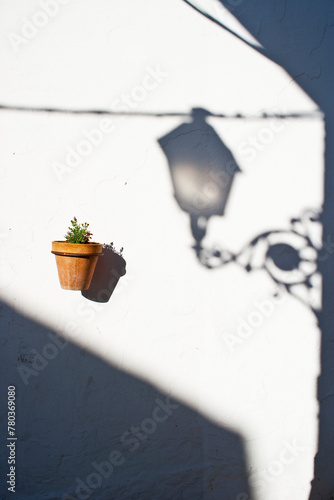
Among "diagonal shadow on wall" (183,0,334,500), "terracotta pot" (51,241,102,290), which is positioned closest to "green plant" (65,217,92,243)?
"terracotta pot" (51,241,102,290)

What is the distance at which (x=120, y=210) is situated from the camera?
2760mm

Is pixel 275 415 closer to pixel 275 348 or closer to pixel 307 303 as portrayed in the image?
pixel 275 348

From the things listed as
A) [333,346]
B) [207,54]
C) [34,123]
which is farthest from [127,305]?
[207,54]

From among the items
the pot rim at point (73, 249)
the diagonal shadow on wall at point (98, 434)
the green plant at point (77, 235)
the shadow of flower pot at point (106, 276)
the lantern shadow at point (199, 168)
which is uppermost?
the lantern shadow at point (199, 168)

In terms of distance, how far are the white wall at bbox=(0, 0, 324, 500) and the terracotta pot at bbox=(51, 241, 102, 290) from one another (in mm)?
288

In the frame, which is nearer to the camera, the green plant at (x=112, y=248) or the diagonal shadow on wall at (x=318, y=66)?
the green plant at (x=112, y=248)

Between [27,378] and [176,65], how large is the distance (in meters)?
2.36

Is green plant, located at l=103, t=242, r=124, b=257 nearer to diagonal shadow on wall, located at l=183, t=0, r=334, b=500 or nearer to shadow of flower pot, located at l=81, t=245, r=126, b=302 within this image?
shadow of flower pot, located at l=81, t=245, r=126, b=302

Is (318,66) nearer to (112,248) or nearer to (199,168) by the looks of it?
(199,168)

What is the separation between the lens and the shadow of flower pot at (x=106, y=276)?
273cm

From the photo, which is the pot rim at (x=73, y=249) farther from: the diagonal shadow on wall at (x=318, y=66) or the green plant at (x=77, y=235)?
the diagonal shadow on wall at (x=318, y=66)

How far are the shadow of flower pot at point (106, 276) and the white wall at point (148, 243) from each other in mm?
56

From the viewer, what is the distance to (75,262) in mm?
2361

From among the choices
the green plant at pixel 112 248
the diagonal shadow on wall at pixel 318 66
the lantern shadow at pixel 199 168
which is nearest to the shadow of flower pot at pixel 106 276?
the green plant at pixel 112 248
